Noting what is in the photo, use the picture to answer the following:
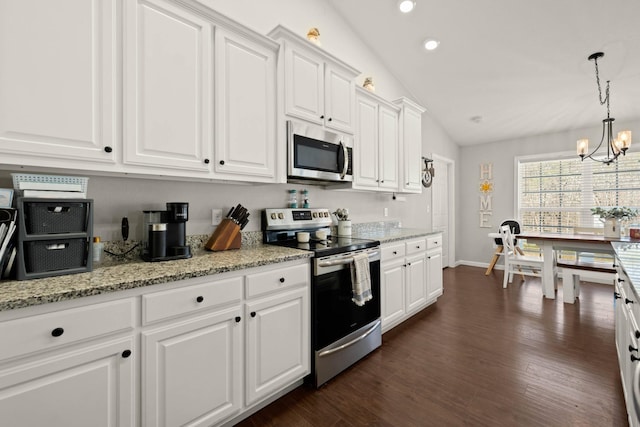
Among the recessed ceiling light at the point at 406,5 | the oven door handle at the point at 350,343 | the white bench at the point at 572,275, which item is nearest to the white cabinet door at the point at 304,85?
the recessed ceiling light at the point at 406,5

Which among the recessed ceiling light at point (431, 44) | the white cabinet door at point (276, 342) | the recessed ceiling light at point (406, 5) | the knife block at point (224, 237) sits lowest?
the white cabinet door at point (276, 342)


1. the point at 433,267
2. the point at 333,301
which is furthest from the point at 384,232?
the point at 333,301

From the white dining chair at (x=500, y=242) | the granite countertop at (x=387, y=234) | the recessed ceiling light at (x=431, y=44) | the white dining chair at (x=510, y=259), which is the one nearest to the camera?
the granite countertop at (x=387, y=234)

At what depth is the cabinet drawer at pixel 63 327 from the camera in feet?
3.09

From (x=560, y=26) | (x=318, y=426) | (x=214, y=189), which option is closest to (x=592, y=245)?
(x=560, y=26)

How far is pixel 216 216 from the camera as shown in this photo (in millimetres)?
2145

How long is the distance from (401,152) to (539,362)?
2446 millimetres

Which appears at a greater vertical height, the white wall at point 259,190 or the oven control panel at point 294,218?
the white wall at point 259,190

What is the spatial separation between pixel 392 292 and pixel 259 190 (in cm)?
156

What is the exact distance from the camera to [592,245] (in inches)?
138

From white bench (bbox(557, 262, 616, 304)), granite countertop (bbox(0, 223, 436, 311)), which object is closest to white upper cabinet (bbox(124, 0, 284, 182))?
granite countertop (bbox(0, 223, 436, 311))

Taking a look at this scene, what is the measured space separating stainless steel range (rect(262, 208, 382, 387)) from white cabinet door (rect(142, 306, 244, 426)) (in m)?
0.59

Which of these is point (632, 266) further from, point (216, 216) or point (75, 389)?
point (75, 389)

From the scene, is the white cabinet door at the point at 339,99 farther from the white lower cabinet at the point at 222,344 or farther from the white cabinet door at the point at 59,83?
the white cabinet door at the point at 59,83
